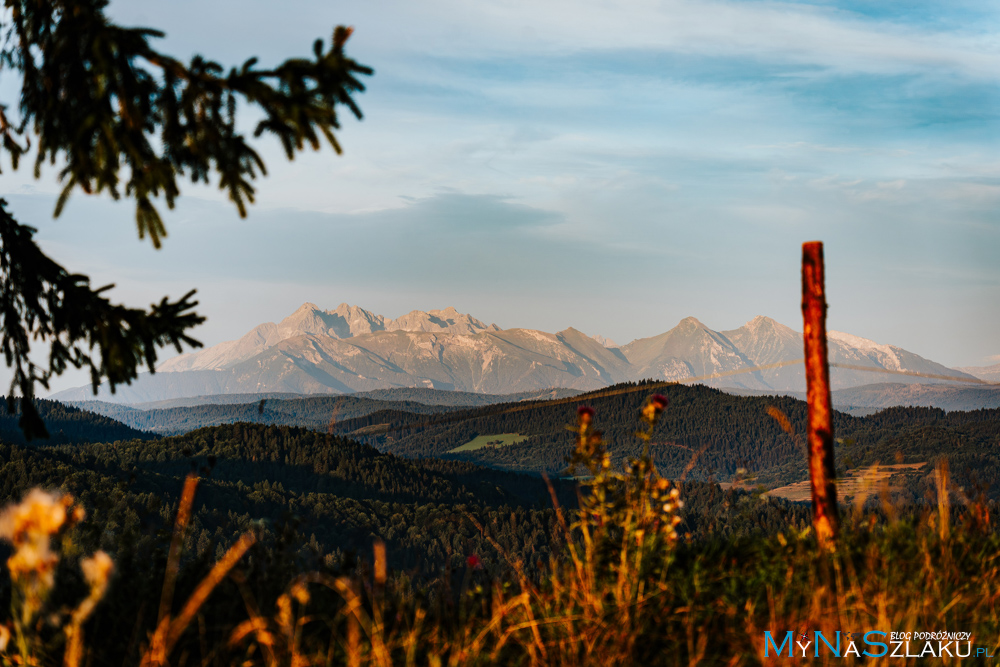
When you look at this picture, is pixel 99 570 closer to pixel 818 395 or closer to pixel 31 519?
pixel 31 519

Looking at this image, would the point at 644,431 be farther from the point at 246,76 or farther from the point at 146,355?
the point at 146,355

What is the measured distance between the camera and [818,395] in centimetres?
727

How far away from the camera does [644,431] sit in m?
6.27

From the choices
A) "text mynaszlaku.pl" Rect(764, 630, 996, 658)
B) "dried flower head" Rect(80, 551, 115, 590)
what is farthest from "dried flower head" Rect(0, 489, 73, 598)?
"text mynaszlaku.pl" Rect(764, 630, 996, 658)

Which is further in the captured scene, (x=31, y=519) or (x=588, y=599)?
(x=588, y=599)

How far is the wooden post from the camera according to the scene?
7.02 m

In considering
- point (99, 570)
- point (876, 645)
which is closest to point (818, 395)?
point (876, 645)

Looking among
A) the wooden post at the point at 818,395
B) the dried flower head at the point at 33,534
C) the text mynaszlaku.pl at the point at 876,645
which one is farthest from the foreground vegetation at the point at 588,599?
the dried flower head at the point at 33,534

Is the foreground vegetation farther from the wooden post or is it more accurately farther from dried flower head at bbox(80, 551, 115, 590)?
dried flower head at bbox(80, 551, 115, 590)

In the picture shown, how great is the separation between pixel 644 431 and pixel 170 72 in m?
5.17

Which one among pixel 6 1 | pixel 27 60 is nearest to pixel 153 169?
pixel 27 60

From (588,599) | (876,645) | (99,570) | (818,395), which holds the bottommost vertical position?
(876,645)

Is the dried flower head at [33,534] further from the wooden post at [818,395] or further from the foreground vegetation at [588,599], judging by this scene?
the wooden post at [818,395]

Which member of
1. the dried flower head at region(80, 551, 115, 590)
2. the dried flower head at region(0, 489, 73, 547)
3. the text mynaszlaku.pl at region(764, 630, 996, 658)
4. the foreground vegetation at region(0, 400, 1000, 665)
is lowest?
the text mynaszlaku.pl at region(764, 630, 996, 658)
